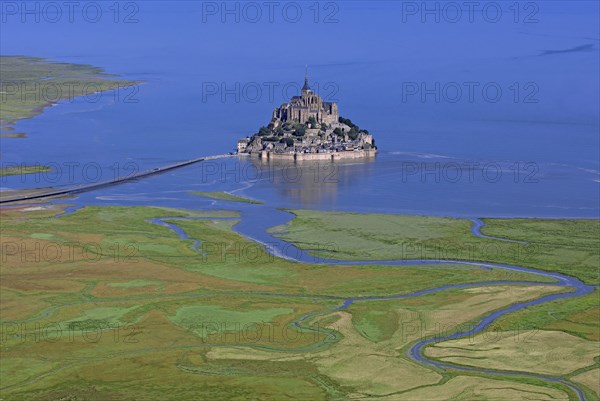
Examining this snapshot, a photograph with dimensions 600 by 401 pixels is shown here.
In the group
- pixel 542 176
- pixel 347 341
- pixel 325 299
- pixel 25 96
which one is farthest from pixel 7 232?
pixel 25 96

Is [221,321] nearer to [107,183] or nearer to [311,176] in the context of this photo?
[107,183]

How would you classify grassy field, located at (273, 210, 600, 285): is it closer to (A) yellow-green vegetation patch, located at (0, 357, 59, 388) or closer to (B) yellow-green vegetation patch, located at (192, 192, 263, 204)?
(B) yellow-green vegetation patch, located at (192, 192, 263, 204)

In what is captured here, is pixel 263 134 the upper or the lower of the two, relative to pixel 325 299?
upper

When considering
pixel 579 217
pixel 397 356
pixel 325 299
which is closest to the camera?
pixel 397 356

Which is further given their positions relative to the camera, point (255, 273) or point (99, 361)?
point (255, 273)

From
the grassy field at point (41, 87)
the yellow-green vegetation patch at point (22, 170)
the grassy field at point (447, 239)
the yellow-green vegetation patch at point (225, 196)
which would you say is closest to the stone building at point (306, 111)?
the yellow-green vegetation patch at point (22, 170)

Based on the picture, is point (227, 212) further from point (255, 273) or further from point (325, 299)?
point (325, 299)

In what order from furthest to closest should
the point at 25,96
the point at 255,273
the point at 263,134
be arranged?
the point at 25,96, the point at 263,134, the point at 255,273

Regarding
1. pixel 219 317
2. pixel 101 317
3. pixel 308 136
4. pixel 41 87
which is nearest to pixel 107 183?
pixel 308 136
